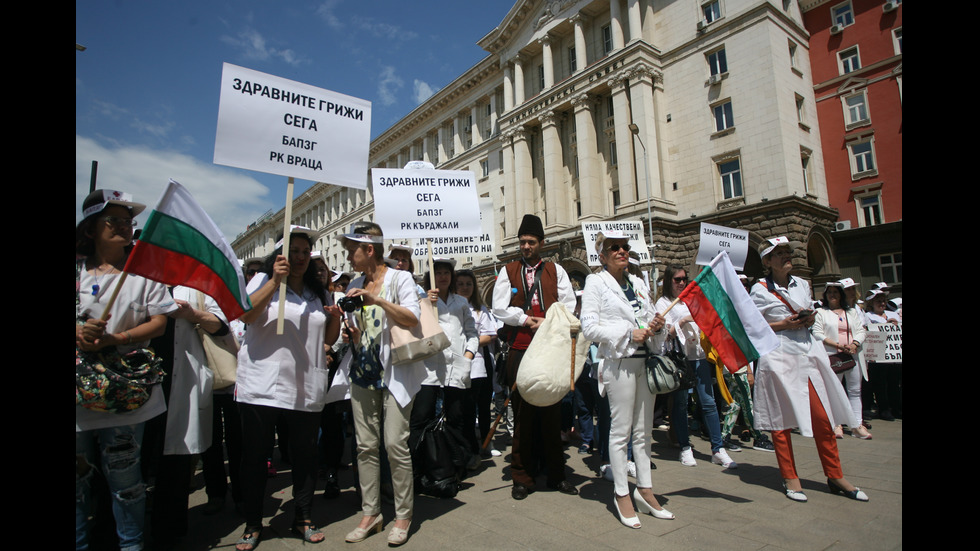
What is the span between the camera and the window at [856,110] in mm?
22094

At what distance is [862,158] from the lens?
2216 cm

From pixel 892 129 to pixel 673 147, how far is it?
8468 mm

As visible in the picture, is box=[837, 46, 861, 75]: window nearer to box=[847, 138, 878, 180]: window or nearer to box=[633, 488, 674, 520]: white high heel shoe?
box=[847, 138, 878, 180]: window

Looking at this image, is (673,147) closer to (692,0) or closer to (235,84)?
(692,0)

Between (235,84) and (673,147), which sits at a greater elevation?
(673,147)

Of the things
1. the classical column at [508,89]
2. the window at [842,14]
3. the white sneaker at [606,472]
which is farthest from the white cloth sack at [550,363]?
the classical column at [508,89]

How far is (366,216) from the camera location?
167ft

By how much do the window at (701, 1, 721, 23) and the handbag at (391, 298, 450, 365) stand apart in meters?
25.3

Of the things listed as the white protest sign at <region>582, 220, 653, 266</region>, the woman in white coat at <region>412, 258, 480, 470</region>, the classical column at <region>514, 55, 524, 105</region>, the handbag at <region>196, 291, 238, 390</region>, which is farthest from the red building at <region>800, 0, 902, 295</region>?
the handbag at <region>196, 291, 238, 390</region>

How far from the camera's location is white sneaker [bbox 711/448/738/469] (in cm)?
549

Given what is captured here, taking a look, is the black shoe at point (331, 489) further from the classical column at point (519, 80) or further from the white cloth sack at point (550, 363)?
the classical column at point (519, 80)

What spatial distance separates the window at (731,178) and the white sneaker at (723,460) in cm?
1900
